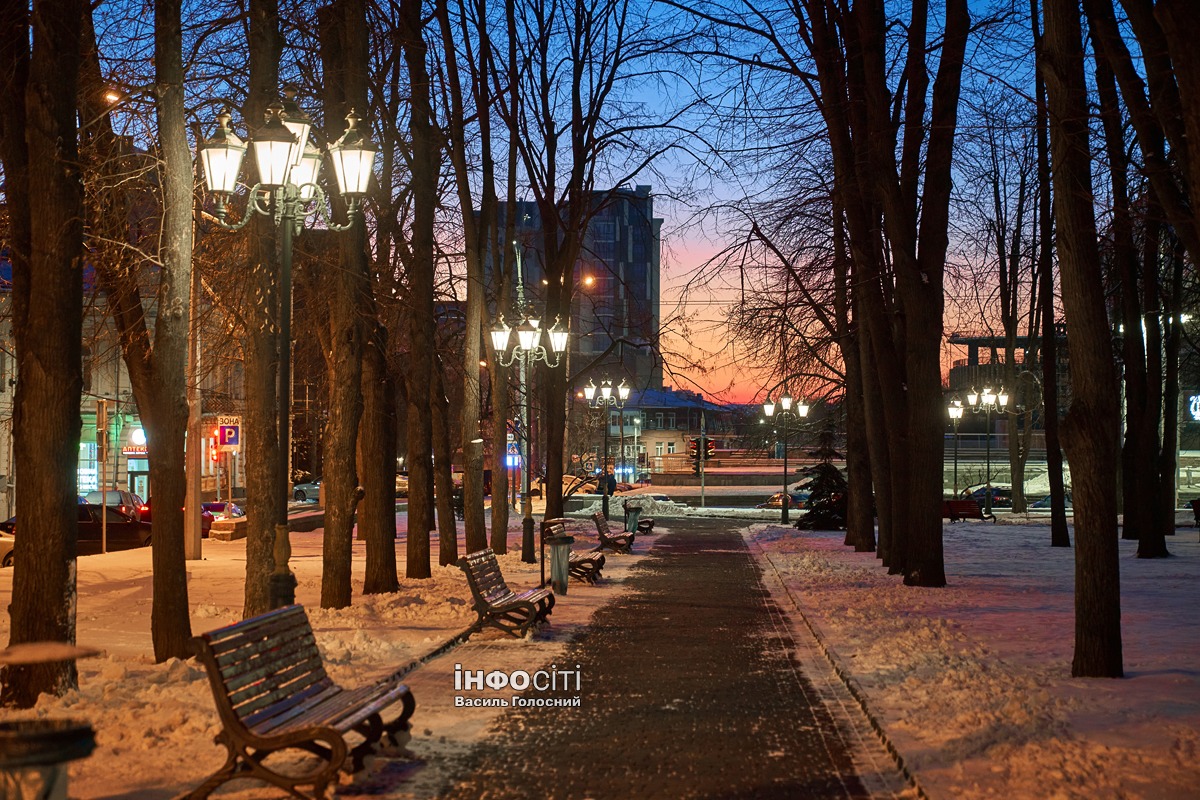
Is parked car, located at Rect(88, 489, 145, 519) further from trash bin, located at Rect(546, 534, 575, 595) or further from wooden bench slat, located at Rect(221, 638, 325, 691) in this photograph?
wooden bench slat, located at Rect(221, 638, 325, 691)

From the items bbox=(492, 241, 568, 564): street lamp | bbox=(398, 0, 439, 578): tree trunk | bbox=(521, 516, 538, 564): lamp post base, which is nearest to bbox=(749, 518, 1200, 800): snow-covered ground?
bbox=(521, 516, 538, 564): lamp post base

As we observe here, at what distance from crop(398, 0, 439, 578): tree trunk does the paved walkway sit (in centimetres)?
605

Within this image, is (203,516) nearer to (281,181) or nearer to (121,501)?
(121,501)

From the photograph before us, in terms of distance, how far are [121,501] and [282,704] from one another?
107 ft

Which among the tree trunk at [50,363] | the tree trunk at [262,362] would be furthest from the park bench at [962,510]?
the tree trunk at [50,363]

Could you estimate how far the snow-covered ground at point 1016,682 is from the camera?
7.56 metres

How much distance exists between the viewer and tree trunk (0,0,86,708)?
9.61m

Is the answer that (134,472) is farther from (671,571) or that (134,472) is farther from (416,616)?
(416,616)

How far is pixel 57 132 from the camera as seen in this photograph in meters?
9.62

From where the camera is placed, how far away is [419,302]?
20.1 meters

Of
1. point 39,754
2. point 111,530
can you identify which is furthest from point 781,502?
point 39,754

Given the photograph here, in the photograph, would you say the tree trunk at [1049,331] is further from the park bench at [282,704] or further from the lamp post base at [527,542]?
the park bench at [282,704]

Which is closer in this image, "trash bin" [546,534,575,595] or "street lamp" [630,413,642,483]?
"trash bin" [546,534,575,595]

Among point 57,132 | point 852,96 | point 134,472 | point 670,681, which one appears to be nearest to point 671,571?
point 852,96
